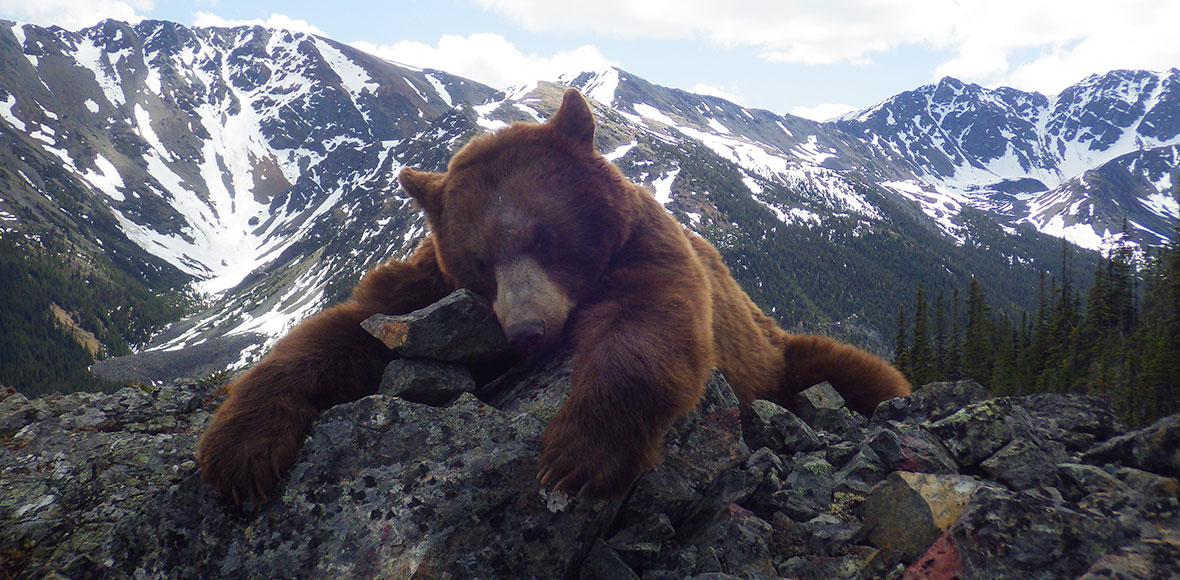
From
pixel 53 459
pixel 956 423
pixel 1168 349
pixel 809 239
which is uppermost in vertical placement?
pixel 956 423

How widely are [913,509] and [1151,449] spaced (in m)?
1.60

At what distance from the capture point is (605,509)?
10.2 ft

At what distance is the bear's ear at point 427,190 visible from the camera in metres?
4.87

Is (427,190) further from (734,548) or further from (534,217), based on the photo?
(734,548)

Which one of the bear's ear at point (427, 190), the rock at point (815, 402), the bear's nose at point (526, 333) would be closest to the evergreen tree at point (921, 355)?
the rock at point (815, 402)

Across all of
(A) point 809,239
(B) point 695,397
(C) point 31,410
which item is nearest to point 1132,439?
(B) point 695,397

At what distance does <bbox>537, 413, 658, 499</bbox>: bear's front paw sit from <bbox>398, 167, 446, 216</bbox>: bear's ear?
2.43m

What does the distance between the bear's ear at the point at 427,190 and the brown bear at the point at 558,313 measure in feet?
0.05

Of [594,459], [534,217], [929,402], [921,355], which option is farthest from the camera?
[921,355]

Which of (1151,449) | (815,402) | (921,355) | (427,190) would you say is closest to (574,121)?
(427,190)

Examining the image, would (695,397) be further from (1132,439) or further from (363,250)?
(363,250)

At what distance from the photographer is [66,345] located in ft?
492

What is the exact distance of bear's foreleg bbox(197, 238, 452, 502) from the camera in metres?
3.24

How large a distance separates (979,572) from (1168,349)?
33587 millimetres
